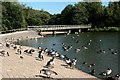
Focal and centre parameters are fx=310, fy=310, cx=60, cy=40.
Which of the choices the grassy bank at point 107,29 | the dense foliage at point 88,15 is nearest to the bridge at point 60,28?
the grassy bank at point 107,29

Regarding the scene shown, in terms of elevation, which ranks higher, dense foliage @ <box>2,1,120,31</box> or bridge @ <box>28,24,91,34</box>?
dense foliage @ <box>2,1,120,31</box>

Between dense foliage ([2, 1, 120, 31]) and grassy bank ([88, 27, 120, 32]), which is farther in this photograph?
dense foliage ([2, 1, 120, 31])

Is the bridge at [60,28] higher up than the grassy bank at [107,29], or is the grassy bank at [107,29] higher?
the bridge at [60,28]

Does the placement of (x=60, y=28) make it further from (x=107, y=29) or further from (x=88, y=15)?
(x=88, y=15)

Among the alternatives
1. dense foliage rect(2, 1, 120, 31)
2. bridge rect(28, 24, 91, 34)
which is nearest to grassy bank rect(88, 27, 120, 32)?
bridge rect(28, 24, 91, 34)

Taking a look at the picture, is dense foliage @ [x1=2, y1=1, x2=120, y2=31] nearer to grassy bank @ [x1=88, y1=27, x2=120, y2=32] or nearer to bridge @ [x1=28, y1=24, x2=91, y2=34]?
grassy bank @ [x1=88, y1=27, x2=120, y2=32]

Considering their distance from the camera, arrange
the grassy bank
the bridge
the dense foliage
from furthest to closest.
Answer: the dense foliage
the grassy bank
the bridge

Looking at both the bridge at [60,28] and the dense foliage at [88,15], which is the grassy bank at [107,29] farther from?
the dense foliage at [88,15]

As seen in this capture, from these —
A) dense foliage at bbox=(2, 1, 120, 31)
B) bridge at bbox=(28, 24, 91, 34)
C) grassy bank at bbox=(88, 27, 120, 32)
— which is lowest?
grassy bank at bbox=(88, 27, 120, 32)

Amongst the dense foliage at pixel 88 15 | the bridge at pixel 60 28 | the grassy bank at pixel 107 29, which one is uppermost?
the dense foliage at pixel 88 15

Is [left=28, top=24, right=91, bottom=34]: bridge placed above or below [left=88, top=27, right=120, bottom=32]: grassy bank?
above

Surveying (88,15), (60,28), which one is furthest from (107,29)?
(60,28)

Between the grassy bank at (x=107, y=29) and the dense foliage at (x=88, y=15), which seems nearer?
the grassy bank at (x=107, y=29)

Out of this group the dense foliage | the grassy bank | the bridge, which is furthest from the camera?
the dense foliage
